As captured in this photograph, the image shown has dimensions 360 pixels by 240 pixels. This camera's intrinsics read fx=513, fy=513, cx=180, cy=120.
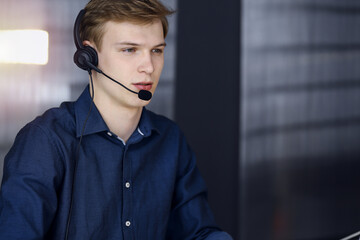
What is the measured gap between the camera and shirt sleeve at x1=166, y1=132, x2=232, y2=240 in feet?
4.85

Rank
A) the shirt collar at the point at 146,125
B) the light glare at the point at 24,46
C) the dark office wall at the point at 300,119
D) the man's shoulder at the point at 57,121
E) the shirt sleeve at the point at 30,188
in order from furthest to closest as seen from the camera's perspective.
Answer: the dark office wall at the point at 300,119 → the light glare at the point at 24,46 → the shirt collar at the point at 146,125 → the man's shoulder at the point at 57,121 → the shirt sleeve at the point at 30,188

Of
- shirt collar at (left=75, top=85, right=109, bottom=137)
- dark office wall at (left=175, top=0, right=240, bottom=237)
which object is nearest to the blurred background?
dark office wall at (left=175, top=0, right=240, bottom=237)

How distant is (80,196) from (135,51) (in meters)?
0.41

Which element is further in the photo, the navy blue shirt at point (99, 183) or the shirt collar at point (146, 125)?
the shirt collar at point (146, 125)

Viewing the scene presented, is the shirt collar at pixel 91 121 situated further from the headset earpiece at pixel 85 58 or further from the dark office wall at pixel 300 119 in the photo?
the dark office wall at pixel 300 119

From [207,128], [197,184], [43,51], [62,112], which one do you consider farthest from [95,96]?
[207,128]

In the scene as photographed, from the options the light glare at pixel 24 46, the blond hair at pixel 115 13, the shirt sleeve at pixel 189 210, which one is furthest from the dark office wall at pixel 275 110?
the blond hair at pixel 115 13

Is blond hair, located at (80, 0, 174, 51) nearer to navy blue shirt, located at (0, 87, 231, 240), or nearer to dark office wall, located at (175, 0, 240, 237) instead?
navy blue shirt, located at (0, 87, 231, 240)

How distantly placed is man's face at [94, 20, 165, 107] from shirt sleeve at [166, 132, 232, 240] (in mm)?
289

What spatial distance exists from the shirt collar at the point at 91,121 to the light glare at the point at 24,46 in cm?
79

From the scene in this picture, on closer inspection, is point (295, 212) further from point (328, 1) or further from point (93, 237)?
point (93, 237)

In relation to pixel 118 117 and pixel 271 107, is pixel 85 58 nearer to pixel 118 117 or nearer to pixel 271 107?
pixel 118 117

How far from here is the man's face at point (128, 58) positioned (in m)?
1.36

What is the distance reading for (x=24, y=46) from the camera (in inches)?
82.7
